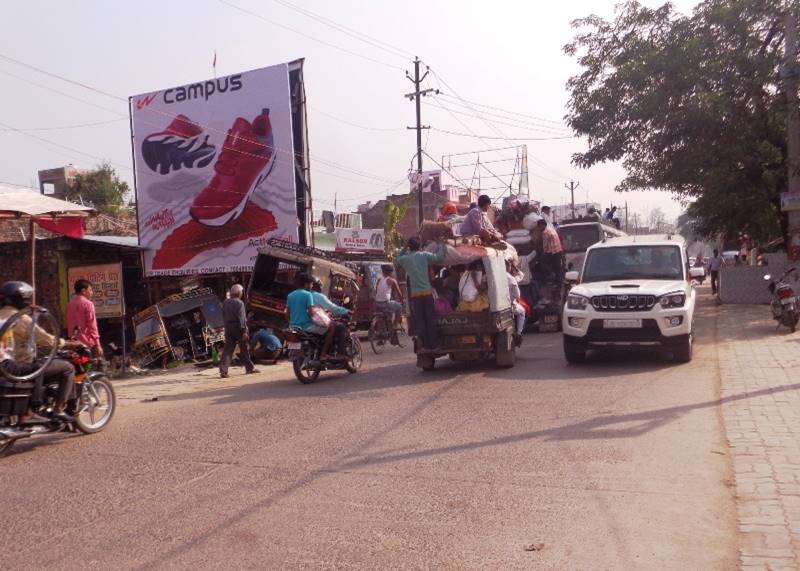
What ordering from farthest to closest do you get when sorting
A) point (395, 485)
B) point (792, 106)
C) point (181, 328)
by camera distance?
point (792, 106), point (181, 328), point (395, 485)

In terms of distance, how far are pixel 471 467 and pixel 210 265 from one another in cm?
1920

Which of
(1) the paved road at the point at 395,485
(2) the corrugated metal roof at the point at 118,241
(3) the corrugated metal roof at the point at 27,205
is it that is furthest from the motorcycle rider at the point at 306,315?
(2) the corrugated metal roof at the point at 118,241

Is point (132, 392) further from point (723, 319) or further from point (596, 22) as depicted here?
point (596, 22)

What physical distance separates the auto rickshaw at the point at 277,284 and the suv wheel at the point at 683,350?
277 inches

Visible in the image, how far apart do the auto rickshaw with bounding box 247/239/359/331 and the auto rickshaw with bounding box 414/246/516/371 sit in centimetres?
462

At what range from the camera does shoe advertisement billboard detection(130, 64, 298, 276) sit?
74.9 ft

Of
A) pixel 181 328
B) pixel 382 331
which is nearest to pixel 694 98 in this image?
pixel 382 331

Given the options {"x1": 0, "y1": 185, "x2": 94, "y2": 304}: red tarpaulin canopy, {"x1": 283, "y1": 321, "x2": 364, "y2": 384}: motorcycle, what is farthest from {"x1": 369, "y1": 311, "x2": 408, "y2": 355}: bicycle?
{"x1": 0, "y1": 185, "x2": 94, "y2": 304}: red tarpaulin canopy

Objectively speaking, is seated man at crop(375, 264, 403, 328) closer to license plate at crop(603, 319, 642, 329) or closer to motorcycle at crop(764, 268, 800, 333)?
license plate at crop(603, 319, 642, 329)

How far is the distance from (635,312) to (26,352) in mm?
8197

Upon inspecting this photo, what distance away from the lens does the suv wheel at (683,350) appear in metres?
11.6

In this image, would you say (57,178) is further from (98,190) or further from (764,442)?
(764,442)

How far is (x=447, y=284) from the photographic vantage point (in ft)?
42.2

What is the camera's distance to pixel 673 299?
1152 cm
